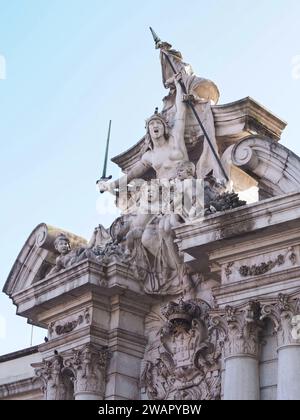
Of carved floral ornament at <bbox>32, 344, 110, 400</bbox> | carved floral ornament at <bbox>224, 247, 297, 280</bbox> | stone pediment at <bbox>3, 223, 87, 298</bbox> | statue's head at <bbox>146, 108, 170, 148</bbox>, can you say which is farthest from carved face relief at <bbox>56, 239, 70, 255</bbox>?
carved floral ornament at <bbox>224, 247, 297, 280</bbox>

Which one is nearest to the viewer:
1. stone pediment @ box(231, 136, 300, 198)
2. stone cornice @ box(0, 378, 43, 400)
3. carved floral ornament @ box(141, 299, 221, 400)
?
stone pediment @ box(231, 136, 300, 198)

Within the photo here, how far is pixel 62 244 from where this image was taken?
52.4 ft

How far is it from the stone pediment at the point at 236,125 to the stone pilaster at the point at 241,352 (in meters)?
3.26

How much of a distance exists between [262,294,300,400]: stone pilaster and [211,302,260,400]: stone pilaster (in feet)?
0.81

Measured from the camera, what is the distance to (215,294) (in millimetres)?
12766

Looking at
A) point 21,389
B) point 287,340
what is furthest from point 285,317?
point 21,389

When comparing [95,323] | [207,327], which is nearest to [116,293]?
[95,323]

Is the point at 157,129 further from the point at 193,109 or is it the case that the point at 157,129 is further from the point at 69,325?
the point at 69,325

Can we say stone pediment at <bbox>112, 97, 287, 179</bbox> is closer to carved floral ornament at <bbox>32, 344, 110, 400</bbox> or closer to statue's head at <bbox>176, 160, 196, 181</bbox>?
statue's head at <bbox>176, 160, 196, 181</bbox>

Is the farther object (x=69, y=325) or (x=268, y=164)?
(x=69, y=325)

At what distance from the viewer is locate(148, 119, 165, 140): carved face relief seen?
1562 centimetres

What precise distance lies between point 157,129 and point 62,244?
8.28ft

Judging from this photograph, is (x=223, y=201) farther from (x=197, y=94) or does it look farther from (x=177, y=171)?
(x=197, y=94)
